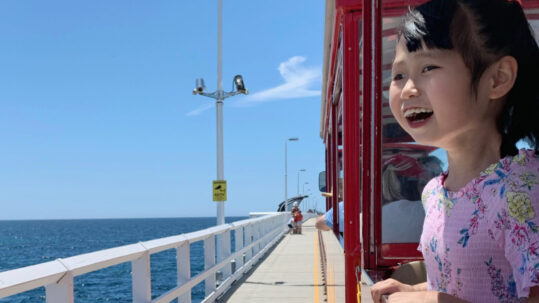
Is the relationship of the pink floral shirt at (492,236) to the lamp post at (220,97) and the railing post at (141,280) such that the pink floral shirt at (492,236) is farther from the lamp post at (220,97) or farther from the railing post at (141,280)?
the lamp post at (220,97)

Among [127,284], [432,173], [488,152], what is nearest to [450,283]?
[488,152]

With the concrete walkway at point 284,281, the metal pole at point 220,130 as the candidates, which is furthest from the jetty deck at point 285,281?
the metal pole at point 220,130

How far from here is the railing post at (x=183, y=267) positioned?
6031mm

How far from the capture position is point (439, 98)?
1.11 m

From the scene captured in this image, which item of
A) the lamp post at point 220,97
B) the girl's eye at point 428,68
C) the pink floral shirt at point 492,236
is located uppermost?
the lamp post at point 220,97

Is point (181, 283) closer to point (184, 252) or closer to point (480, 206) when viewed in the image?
point (184, 252)

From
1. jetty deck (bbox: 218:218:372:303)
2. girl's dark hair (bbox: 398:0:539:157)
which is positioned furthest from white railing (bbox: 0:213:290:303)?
girl's dark hair (bbox: 398:0:539:157)

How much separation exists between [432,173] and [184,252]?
4.12 m

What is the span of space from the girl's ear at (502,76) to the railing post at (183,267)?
17.5ft

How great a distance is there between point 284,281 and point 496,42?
9.94 meters

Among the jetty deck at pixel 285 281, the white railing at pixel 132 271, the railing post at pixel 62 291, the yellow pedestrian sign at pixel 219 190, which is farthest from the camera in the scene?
the yellow pedestrian sign at pixel 219 190

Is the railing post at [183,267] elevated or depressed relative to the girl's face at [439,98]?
depressed

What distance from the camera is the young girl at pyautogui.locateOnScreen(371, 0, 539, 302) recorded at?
1.03 metres

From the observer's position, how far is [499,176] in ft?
3.47
